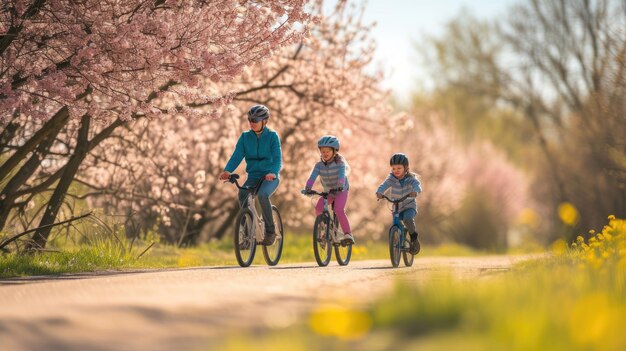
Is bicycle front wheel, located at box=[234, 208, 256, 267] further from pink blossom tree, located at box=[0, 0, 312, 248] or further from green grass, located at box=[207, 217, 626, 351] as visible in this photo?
green grass, located at box=[207, 217, 626, 351]

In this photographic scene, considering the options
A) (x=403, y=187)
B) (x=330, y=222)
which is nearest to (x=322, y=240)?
(x=330, y=222)

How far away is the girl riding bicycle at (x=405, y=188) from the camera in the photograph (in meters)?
13.2

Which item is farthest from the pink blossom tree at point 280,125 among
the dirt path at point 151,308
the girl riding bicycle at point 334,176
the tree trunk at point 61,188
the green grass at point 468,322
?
the green grass at point 468,322

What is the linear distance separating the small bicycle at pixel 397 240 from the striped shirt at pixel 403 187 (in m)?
0.11

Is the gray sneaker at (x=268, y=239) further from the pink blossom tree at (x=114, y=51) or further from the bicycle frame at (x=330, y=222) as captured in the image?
the pink blossom tree at (x=114, y=51)

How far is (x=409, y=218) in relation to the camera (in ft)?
43.3

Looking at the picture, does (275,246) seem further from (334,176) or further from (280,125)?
(280,125)

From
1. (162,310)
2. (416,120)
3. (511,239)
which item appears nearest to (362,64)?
(162,310)

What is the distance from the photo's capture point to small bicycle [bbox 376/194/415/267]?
12897 mm

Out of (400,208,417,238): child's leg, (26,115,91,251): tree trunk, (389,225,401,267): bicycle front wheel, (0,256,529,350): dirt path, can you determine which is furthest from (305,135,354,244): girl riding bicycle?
(0,256,529,350): dirt path

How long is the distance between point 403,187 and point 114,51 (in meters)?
4.90

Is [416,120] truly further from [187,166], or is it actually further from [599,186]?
[187,166]

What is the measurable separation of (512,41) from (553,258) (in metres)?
27.1

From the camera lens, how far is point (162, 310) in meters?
5.82
